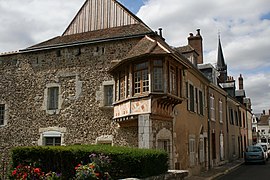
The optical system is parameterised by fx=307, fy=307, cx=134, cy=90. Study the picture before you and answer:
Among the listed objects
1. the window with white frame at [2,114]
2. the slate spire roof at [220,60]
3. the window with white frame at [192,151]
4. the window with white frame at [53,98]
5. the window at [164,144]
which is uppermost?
the slate spire roof at [220,60]

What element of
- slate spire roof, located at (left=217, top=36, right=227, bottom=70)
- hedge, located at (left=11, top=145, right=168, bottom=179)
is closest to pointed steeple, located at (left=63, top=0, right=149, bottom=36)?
hedge, located at (left=11, top=145, right=168, bottom=179)

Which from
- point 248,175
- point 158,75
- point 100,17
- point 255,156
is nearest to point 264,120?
point 255,156

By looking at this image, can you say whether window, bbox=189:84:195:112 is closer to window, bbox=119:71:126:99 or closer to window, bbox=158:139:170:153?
window, bbox=158:139:170:153

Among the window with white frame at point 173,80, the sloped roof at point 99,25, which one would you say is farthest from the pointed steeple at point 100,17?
the window with white frame at point 173,80

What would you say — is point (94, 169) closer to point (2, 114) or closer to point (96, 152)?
point (96, 152)

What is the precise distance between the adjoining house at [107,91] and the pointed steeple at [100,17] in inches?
2.1

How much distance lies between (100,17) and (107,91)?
4743 mm

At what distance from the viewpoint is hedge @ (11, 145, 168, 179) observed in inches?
304

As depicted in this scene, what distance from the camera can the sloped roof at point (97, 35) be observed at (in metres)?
13.8

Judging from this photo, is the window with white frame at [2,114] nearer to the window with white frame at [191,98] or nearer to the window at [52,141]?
the window at [52,141]

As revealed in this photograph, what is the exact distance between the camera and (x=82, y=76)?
47.1 feet

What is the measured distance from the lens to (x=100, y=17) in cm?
1644

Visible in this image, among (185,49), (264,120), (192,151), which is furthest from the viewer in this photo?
(264,120)

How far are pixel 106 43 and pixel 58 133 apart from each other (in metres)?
A: 4.78
